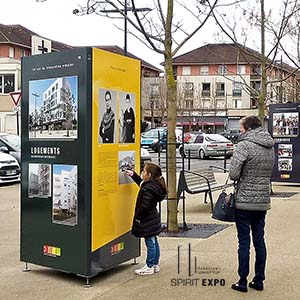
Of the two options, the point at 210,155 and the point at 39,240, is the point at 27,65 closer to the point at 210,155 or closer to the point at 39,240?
the point at 39,240

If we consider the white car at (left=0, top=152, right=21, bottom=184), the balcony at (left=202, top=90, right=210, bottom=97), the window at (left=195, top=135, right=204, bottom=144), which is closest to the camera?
the white car at (left=0, top=152, right=21, bottom=184)

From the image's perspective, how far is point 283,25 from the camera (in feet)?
51.4

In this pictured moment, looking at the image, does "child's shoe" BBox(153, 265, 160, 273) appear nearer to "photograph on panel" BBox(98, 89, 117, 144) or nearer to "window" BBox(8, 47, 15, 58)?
"photograph on panel" BBox(98, 89, 117, 144)

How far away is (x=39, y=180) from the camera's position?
6.90 meters

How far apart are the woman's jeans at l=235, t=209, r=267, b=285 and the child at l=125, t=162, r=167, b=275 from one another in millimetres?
1027

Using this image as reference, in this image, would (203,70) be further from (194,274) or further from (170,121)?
(194,274)

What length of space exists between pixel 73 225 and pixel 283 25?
10747mm

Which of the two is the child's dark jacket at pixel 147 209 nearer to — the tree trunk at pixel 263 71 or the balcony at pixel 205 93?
the tree trunk at pixel 263 71

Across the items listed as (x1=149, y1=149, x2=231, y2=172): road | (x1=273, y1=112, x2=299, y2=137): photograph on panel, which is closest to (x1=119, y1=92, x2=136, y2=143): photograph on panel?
(x1=273, y1=112, x2=299, y2=137): photograph on panel

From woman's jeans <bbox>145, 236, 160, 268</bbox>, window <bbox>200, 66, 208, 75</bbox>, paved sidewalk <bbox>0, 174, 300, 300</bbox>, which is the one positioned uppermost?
window <bbox>200, 66, 208, 75</bbox>

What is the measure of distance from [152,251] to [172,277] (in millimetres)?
369

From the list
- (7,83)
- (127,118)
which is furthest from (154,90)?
(127,118)

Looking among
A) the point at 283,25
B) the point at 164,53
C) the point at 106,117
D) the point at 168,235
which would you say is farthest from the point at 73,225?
the point at 283,25

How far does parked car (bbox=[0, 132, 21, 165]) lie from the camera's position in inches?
848
